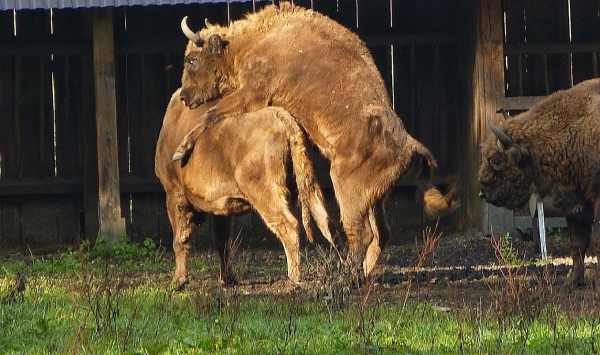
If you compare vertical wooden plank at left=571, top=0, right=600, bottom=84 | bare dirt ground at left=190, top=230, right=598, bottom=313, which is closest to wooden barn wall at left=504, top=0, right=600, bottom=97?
vertical wooden plank at left=571, top=0, right=600, bottom=84

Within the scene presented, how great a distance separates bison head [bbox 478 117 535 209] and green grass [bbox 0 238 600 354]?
5.71ft

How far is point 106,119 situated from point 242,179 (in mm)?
4302

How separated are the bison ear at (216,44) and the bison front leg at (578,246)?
388 centimetres

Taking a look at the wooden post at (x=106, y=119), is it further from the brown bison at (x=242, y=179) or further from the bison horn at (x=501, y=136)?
the bison horn at (x=501, y=136)

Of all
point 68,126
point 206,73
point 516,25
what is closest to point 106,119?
point 68,126

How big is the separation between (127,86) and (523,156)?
759 centimetres

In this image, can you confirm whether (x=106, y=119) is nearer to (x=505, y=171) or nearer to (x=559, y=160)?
(x=505, y=171)

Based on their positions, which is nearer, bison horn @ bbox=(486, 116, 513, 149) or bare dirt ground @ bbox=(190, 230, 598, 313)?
bare dirt ground @ bbox=(190, 230, 598, 313)

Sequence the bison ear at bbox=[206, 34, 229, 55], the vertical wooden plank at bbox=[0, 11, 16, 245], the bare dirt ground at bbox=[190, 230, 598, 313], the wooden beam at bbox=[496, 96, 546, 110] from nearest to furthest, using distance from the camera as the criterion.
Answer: the bare dirt ground at bbox=[190, 230, 598, 313]
the bison ear at bbox=[206, 34, 229, 55]
the wooden beam at bbox=[496, 96, 546, 110]
the vertical wooden plank at bbox=[0, 11, 16, 245]

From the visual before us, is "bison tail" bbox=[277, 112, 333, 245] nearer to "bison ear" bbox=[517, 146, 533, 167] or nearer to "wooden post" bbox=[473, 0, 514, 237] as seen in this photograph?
"bison ear" bbox=[517, 146, 533, 167]

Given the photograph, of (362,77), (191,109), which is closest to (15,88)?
(191,109)

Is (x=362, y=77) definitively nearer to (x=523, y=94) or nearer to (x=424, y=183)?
(x=424, y=183)

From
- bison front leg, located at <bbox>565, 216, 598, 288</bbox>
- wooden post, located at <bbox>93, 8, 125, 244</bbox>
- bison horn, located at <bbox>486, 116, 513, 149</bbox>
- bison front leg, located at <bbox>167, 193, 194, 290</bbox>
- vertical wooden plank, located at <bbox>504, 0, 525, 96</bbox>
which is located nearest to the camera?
bison front leg, located at <bbox>565, 216, 598, 288</bbox>

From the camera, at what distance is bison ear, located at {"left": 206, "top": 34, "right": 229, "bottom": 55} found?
11336mm
